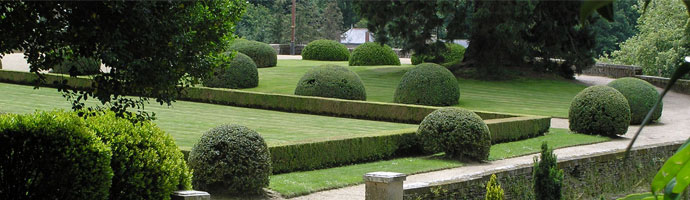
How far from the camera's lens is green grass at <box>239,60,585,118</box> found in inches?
914

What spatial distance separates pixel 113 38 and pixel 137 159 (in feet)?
5.75

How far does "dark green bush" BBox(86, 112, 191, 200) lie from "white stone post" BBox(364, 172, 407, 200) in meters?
2.48


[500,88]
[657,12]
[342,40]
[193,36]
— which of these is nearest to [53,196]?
[193,36]

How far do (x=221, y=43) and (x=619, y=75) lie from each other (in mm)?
29285

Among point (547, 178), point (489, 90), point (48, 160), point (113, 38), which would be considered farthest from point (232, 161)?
point (489, 90)

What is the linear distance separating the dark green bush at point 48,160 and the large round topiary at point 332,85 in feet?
48.6

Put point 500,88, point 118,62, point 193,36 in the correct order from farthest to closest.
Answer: point 500,88, point 193,36, point 118,62

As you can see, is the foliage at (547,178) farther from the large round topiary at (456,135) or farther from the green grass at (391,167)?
the large round topiary at (456,135)

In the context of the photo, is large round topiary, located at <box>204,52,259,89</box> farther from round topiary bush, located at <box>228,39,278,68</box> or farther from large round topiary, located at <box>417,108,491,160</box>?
large round topiary, located at <box>417,108,491,160</box>

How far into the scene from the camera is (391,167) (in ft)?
43.4

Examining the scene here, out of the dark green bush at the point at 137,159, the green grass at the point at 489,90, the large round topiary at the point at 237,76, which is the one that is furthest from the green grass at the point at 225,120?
the dark green bush at the point at 137,159

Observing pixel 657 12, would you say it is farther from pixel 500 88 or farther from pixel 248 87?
pixel 248 87

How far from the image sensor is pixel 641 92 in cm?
2083

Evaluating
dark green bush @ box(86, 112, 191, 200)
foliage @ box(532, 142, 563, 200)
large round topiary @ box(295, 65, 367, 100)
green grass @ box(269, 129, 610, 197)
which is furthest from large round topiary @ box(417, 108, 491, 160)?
large round topiary @ box(295, 65, 367, 100)
